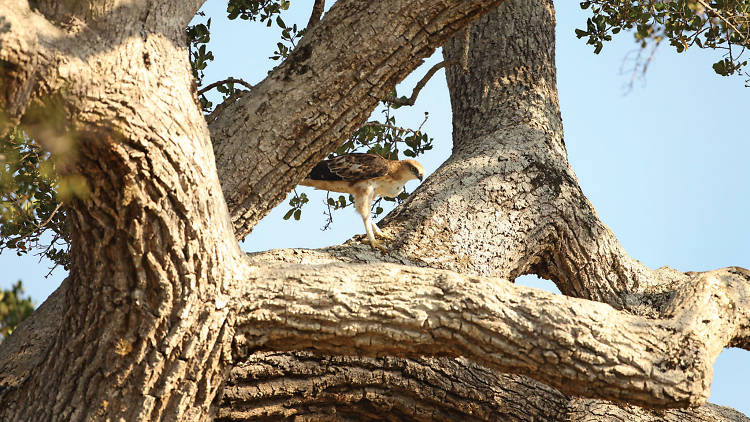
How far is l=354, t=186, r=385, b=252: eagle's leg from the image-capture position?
5.08m

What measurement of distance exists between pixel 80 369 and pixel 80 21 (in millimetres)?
1477

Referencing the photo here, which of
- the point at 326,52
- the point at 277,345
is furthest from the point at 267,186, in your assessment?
the point at 277,345

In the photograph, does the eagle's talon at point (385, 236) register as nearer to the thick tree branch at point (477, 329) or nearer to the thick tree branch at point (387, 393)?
the thick tree branch at point (387, 393)

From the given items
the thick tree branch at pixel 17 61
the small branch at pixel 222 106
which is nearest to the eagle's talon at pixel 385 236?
the small branch at pixel 222 106

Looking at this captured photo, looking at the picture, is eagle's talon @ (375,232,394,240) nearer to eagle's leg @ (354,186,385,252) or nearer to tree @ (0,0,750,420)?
eagle's leg @ (354,186,385,252)

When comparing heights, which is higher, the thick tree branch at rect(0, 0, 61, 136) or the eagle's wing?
the eagle's wing

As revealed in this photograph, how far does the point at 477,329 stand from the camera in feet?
10.5

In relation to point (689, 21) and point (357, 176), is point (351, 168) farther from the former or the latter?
point (689, 21)

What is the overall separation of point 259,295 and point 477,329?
3.19ft

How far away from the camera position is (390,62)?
4094 millimetres

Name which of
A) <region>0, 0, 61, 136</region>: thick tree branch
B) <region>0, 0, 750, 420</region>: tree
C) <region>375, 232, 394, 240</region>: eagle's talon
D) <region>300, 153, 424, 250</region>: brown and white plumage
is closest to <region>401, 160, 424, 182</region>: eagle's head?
<region>300, 153, 424, 250</region>: brown and white plumage

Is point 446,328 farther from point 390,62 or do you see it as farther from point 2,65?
point 2,65

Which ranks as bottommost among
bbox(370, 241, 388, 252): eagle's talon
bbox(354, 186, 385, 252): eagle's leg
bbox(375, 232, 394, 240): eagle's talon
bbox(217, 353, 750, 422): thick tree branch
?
bbox(217, 353, 750, 422): thick tree branch

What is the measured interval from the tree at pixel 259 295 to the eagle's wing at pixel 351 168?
1.30m
